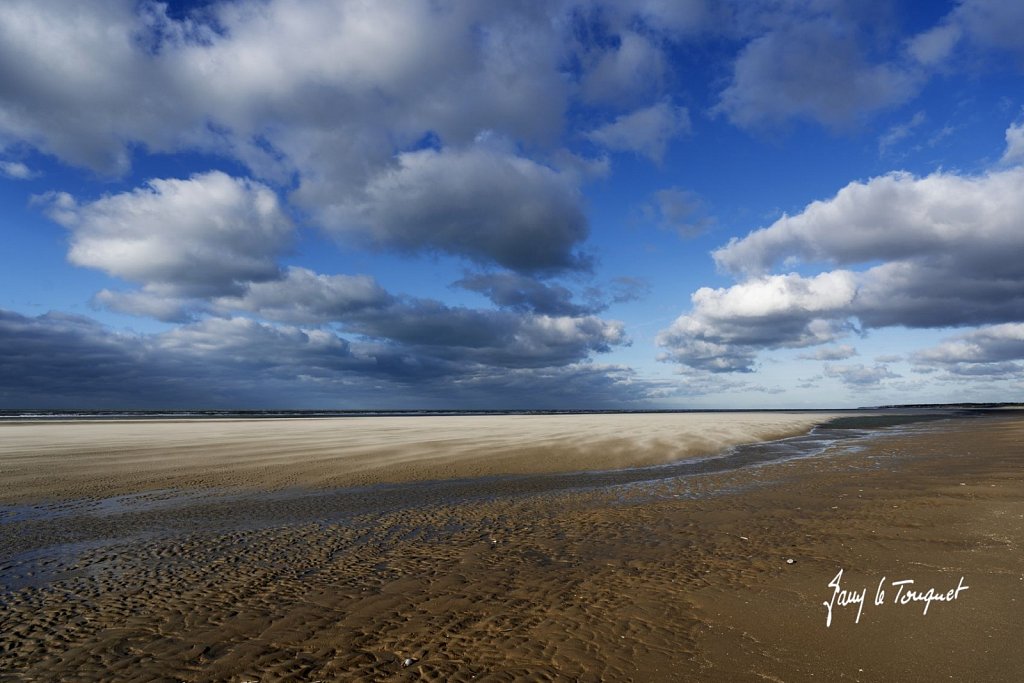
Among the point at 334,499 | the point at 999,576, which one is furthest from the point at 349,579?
the point at 999,576

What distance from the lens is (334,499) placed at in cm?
1451

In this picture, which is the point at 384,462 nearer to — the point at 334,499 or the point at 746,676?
the point at 334,499

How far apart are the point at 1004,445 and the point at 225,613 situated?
35.4 meters

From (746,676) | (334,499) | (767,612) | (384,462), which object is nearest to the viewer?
(746,676)
